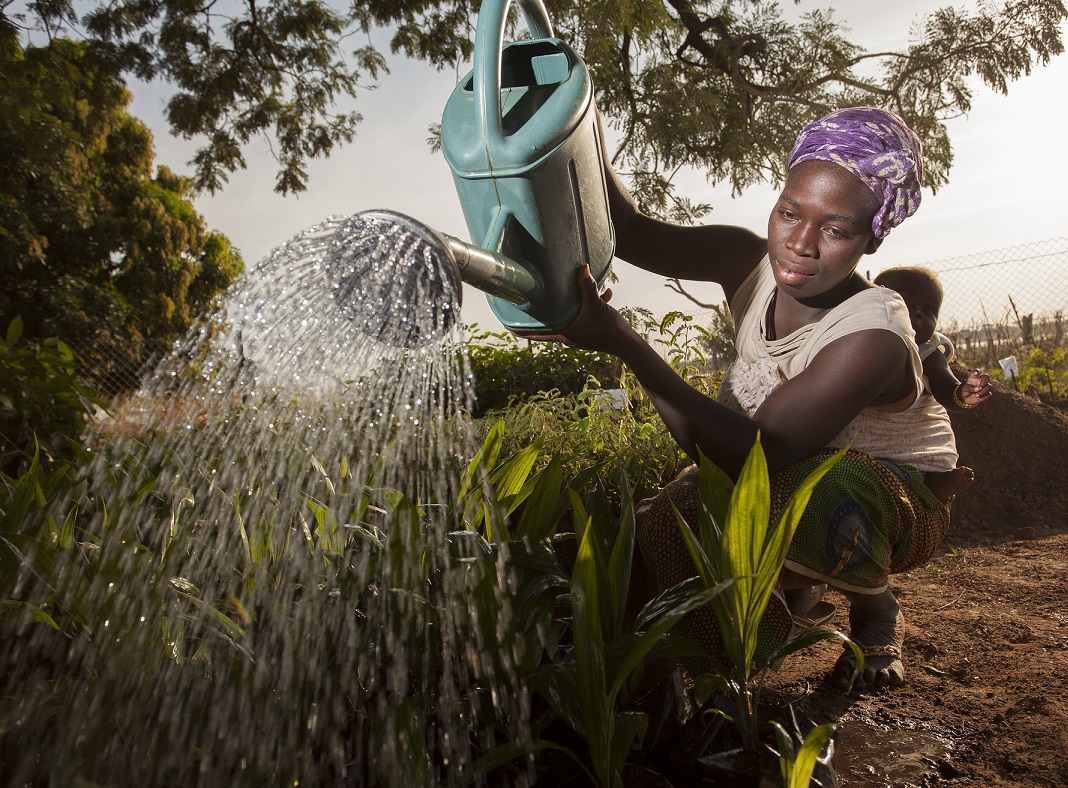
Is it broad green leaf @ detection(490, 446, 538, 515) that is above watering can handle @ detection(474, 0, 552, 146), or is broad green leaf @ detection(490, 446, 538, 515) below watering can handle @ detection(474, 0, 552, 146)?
below

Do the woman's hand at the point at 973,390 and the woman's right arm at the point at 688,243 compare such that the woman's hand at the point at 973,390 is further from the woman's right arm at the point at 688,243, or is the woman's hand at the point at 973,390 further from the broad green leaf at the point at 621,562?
the broad green leaf at the point at 621,562

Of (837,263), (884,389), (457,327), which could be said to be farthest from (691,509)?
(457,327)

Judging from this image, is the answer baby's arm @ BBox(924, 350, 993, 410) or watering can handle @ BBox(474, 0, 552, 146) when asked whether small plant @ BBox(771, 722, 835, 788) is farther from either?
baby's arm @ BBox(924, 350, 993, 410)

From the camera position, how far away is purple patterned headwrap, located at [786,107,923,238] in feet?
5.29

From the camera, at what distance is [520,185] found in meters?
1.46

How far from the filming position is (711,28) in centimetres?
625

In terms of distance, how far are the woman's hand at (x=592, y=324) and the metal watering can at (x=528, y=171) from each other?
0.02 metres

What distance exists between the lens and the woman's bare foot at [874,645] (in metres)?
1.90

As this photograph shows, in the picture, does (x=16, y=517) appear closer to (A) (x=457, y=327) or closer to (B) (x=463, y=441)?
(A) (x=457, y=327)

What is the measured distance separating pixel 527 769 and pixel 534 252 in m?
0.94

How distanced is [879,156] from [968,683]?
4.19ft

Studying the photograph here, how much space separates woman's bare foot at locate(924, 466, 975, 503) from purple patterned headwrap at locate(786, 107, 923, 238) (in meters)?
0.74

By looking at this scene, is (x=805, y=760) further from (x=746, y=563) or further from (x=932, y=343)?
(x=932, y=343)

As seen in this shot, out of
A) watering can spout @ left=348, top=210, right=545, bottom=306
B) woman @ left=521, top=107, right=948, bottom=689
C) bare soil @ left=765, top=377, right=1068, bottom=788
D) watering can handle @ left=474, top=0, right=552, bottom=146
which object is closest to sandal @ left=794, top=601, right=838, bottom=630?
bare soil @ left=765, top=377, right=1068, bottom=788
